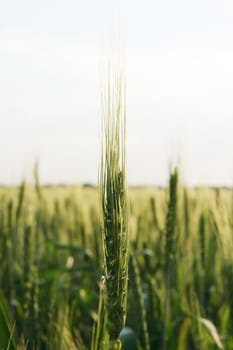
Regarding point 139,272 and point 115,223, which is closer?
point 115,223

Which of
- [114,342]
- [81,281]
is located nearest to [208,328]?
[114,342]

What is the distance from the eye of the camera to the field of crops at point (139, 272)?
243 cm

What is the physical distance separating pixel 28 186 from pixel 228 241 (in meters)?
1.80

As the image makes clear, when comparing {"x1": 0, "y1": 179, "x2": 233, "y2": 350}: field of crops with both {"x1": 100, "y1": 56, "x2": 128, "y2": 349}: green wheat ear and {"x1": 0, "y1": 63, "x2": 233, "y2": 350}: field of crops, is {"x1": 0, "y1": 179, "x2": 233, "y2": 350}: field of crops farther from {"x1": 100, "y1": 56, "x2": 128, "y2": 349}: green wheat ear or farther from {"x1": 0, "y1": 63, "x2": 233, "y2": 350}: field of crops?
{"x1": 100, "y1": 56, "x2": 128, "y2": 349}: green wheat ear

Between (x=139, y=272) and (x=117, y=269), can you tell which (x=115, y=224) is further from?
(x=139, y=272)

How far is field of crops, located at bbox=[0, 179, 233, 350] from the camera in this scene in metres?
2.43

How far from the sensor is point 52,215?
17.5 feet

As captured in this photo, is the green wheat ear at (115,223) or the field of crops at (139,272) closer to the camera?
the green wheat ear at (115,223)

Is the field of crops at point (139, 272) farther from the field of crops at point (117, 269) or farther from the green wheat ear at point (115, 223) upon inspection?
the green wheat ear at point (115, 223)

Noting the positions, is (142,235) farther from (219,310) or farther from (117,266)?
(117,266)

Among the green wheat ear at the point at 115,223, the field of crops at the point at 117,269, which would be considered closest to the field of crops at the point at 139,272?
the field of crops at the point at 117,269

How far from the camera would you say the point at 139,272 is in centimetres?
370

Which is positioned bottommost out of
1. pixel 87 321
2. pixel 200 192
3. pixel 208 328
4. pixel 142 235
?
pixel 87 321

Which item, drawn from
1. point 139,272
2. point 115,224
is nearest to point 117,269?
point 115,224
